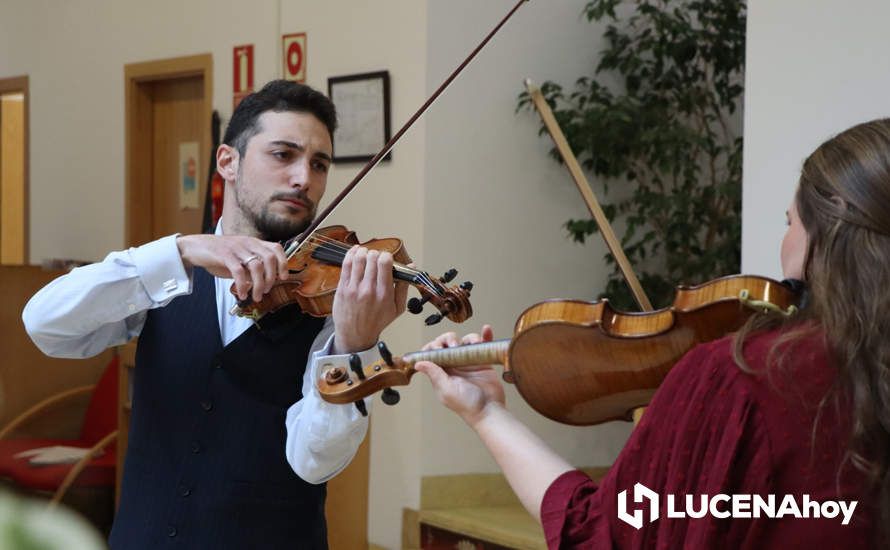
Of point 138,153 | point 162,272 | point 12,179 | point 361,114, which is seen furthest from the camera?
point 12,179

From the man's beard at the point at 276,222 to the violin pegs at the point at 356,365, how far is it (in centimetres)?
48

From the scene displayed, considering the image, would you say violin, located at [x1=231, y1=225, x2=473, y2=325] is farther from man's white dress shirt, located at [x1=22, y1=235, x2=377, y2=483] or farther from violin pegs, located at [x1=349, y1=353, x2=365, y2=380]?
violin pegs, located at [x1=349, y1=353, x2=365, y2=380]

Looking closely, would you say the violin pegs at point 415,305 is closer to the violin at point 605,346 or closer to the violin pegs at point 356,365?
the violin pegs at point 356,365

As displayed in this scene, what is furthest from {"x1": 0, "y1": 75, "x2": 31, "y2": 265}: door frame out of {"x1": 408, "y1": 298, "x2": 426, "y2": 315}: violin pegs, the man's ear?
{"x1": 408, "y1": 298, "x2": 426, "y2": 315}: violin pegs

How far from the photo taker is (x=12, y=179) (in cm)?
702

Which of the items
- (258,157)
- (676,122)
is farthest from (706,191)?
(258,157)

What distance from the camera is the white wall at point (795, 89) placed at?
2.52 metres

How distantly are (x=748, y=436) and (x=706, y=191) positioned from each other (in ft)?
11.2

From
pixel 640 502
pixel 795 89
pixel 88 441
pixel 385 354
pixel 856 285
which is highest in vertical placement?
pixel 795 89

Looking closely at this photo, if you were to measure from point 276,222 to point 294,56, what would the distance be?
287 centimetres

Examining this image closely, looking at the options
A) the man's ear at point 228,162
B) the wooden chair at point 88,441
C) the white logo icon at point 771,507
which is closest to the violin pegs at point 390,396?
the white logo icon at point 771,507

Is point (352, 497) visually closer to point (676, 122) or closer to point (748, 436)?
point (676, 122)

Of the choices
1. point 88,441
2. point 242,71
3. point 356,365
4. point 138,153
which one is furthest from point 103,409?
point 356,365

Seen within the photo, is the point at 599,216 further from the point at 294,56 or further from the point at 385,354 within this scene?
the point at 294,56
